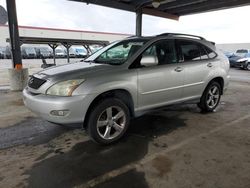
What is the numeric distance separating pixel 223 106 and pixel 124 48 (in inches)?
130

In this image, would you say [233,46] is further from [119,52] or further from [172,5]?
[119,52]

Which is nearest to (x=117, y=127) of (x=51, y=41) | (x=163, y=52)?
(x=163, y=52)

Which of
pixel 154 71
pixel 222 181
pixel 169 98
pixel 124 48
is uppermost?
pixel 124 48

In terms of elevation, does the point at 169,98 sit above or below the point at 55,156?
above

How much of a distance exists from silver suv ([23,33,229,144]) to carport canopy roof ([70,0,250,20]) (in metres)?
5.15

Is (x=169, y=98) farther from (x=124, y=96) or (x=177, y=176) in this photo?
(x=177, y=176)

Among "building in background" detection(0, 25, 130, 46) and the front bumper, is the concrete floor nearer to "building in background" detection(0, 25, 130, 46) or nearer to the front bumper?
the front bumper

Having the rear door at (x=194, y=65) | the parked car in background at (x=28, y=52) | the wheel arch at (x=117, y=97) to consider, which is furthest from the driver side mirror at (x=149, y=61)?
the parked car in background at (x=28, y=52)

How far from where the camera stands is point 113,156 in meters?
2.97

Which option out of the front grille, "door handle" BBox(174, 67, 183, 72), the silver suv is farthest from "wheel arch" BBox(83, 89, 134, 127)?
"door handle" BBox(174, 67, 183, 72)

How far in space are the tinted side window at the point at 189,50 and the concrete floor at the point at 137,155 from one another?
133cm

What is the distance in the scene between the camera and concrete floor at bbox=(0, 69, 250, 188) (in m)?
2.44

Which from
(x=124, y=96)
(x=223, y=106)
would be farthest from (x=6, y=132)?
(x=223, y=106)

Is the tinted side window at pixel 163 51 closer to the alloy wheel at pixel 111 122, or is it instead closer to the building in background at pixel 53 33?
the alloy wheel at pixel 111 122
